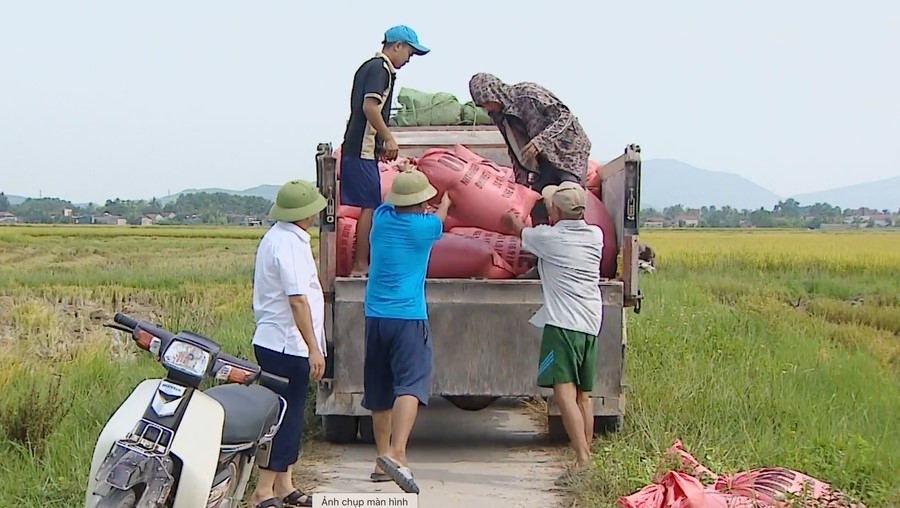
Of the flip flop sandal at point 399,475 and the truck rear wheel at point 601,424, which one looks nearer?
the flip flop sandal at point 399,475

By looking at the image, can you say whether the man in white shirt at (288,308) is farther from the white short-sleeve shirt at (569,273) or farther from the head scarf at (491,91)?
the head scarf at (491,91)

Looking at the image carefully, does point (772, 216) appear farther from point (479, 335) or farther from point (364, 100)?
point (364, 100)

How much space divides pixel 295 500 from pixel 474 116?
15.4ft

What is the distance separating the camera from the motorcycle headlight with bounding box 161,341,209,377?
11.5 feet

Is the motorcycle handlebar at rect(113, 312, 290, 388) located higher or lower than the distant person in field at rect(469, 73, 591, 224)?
lower

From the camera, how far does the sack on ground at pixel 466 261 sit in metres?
6.60

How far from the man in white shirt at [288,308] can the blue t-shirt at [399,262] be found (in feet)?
2.02

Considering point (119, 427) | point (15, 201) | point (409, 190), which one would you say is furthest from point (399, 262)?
point (15, 201)

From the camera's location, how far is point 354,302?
21.0ft

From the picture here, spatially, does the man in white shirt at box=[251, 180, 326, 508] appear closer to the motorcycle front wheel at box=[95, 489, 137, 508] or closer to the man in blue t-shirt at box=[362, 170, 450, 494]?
the man in blue t-shirt at box=[362, 170, 450, 494]

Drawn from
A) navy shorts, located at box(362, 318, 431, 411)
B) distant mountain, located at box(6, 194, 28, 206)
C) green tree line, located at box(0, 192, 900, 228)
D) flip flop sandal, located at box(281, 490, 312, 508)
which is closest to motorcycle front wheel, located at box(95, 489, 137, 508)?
flip flop sandal, located at box(281, 490, 312, 508)

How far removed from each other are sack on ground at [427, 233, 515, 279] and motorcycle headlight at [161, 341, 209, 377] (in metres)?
3.25

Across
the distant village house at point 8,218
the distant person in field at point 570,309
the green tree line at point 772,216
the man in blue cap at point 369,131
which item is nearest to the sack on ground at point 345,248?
the man in blue cap at point 369,131

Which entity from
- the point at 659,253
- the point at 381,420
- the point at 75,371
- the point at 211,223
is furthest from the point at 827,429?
the point at 211,223
